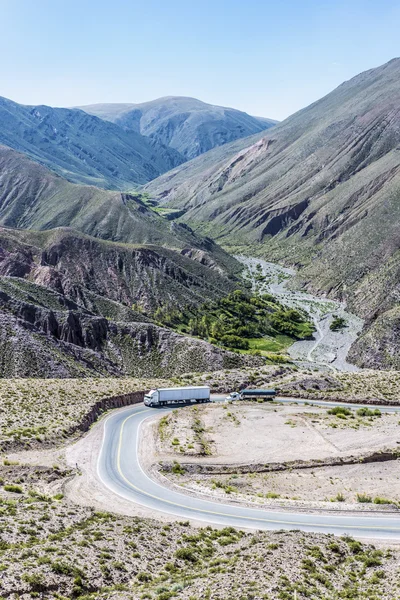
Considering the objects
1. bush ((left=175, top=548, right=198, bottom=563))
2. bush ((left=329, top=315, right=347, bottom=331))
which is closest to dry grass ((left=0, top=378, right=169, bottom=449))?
bush ((left=175, top=548, right=198, bottom=563))

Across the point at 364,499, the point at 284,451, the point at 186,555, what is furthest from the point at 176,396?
the point at 186,555

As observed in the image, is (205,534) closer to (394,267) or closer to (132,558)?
(132,558)

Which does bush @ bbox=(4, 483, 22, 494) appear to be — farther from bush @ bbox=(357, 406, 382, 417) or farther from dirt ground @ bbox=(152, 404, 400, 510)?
bush @ bbox=(357, 406, 382, 417)


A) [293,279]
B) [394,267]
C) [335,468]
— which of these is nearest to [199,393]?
[335,468]

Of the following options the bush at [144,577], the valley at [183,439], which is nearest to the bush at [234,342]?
the valley at [183,439]

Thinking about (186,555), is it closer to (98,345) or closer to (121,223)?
(98,345)
